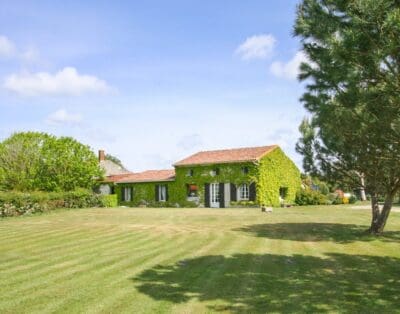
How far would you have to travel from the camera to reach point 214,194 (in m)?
37.4

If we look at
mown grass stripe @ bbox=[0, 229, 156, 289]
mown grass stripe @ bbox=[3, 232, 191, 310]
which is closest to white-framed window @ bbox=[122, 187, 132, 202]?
mown grass stripe @ bbox=[0, 229, 156, 289]

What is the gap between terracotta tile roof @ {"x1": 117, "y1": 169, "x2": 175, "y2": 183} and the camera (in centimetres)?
4106

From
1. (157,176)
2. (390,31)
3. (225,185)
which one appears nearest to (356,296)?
(390,31)

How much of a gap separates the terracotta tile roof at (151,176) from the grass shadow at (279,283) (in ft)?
95.9

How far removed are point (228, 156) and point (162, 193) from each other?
794cm

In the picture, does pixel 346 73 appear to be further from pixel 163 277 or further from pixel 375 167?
pixel 375 167

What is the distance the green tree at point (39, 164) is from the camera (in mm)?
39406

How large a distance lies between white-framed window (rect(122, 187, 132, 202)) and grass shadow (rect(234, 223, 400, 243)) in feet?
81.3

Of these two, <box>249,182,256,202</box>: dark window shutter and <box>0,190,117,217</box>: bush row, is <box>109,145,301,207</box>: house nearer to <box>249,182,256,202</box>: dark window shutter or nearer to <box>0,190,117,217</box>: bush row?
<box>249,182,256,202</box>: dark window shutter

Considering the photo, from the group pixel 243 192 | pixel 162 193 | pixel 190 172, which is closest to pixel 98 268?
pixel 243 192

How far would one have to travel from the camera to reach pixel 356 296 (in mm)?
8344

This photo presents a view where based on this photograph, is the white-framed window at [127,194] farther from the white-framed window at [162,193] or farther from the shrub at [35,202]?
the shrub at [35,202]

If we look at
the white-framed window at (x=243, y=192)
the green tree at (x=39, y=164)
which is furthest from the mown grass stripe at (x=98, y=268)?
the green tree at (x=39, y=164)

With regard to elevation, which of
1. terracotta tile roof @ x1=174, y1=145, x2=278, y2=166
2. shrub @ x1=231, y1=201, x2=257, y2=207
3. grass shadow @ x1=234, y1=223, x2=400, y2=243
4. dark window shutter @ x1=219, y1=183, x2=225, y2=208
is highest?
terracotta tile roof @ x1=174, y1=145, x2=278, y2=166
